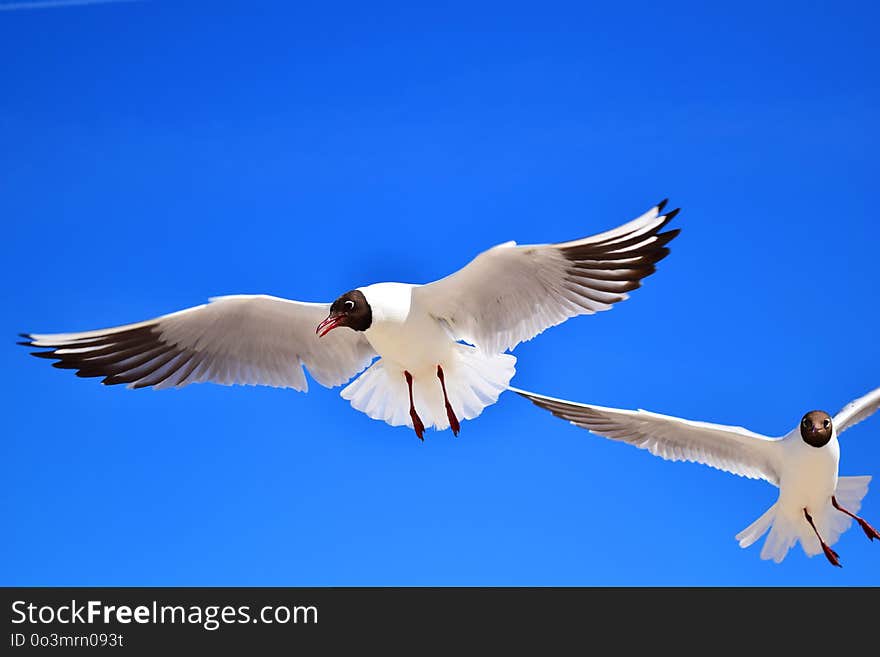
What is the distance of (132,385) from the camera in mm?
6250

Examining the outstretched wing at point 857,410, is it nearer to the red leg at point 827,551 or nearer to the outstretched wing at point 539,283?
the red leg at point 827,551

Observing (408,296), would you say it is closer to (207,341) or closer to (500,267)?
(500,267)

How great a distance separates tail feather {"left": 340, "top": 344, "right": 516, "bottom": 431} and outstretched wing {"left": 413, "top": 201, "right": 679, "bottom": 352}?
15 centimetres

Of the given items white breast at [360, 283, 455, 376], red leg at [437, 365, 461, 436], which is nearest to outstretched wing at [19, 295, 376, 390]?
white breast at [360, 283, 455, 376]

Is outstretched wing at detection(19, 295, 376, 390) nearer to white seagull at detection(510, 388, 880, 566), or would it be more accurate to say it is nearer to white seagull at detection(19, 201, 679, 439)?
white seagull at detection(19, 201, 679, 439)

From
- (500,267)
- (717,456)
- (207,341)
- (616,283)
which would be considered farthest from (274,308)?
(717,456)

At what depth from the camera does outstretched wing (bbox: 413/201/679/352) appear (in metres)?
5.27

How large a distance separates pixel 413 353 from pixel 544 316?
2.20 ft

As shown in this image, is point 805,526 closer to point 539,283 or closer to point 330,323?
point 539,283

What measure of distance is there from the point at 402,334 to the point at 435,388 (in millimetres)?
394

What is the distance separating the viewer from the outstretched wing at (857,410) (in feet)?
23.5

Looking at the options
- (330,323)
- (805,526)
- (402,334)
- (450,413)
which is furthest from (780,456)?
(330,323)

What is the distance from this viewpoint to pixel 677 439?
7309 mm

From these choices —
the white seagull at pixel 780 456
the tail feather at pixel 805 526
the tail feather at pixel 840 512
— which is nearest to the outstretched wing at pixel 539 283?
the white seagull at pixel 780 456
